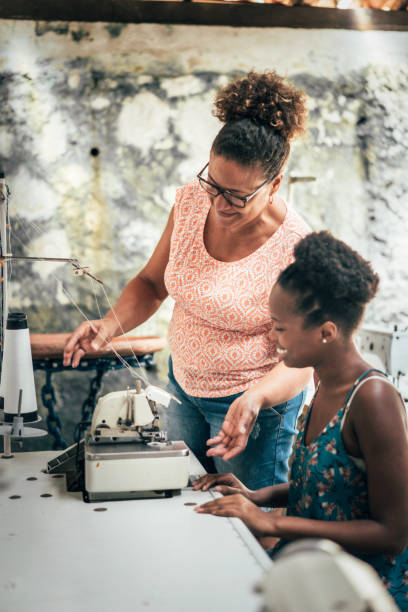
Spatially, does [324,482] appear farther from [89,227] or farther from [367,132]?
[367,132]

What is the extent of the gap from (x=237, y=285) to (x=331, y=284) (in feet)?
1.47

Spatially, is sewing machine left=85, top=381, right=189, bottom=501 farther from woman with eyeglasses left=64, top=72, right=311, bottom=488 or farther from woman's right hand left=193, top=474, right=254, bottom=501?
woman with eyeglasses left=64, top=72, right=311, bottom=488

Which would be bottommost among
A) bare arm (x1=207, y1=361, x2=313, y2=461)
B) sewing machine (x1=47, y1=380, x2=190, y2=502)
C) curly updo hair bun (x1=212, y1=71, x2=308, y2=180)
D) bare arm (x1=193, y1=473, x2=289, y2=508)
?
bare arm (x1=193, y1=473, x2=289, y2=508)

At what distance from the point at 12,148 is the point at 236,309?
2587 mm

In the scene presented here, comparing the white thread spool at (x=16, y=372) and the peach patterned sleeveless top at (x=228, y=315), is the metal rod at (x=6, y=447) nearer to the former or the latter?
the white thread spool at (x=16, y=372)

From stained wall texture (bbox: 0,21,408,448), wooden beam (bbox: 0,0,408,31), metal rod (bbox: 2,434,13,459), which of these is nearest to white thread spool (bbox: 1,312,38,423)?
metal rod (bbox: 2,434,13,459)

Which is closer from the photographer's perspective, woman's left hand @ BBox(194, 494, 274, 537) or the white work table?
the white work table

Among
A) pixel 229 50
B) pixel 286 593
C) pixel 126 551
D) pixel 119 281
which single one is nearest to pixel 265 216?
pixel 126 551

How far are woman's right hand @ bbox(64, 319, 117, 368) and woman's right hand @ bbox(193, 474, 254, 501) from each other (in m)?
0.49

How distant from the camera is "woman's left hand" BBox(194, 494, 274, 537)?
128 centimetres

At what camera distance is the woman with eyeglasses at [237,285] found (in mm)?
1634

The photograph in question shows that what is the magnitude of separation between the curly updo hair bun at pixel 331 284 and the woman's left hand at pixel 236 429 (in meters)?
0.26

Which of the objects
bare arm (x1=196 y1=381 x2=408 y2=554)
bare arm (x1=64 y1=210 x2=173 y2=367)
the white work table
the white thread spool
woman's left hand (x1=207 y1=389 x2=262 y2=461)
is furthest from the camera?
bare arm (x1=64 y1=210 x2=173 y2=367)

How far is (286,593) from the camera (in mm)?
446
